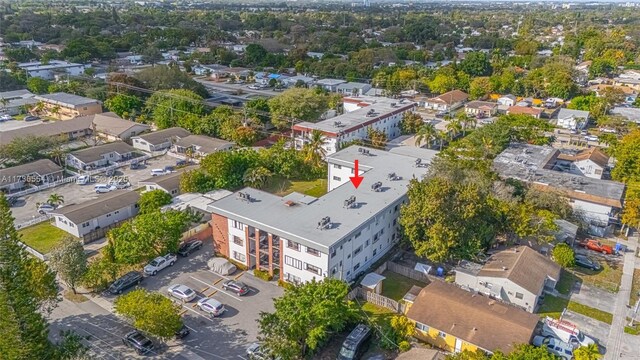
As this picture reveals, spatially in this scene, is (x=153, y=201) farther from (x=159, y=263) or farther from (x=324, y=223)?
(x=324, y=223)

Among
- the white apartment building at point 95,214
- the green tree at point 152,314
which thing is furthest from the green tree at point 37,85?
the green tree at point 152,314

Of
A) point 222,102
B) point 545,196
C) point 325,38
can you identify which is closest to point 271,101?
point 222,102

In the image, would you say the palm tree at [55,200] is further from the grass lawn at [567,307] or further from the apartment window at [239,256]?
the grass lawn at [567,307]

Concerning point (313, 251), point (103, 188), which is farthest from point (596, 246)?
point (103, 188)

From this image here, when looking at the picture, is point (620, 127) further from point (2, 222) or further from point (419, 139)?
point (2, 222)

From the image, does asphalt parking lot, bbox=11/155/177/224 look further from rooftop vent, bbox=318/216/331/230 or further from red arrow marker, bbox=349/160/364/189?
rooftop vent, bbox=318/216/331/230

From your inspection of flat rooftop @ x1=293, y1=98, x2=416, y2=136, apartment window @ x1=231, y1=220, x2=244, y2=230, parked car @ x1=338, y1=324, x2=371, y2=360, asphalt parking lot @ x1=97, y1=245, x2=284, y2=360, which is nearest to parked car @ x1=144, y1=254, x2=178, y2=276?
asphalt parking lot @ x1=97, y1=245, x2=284, y2=360
